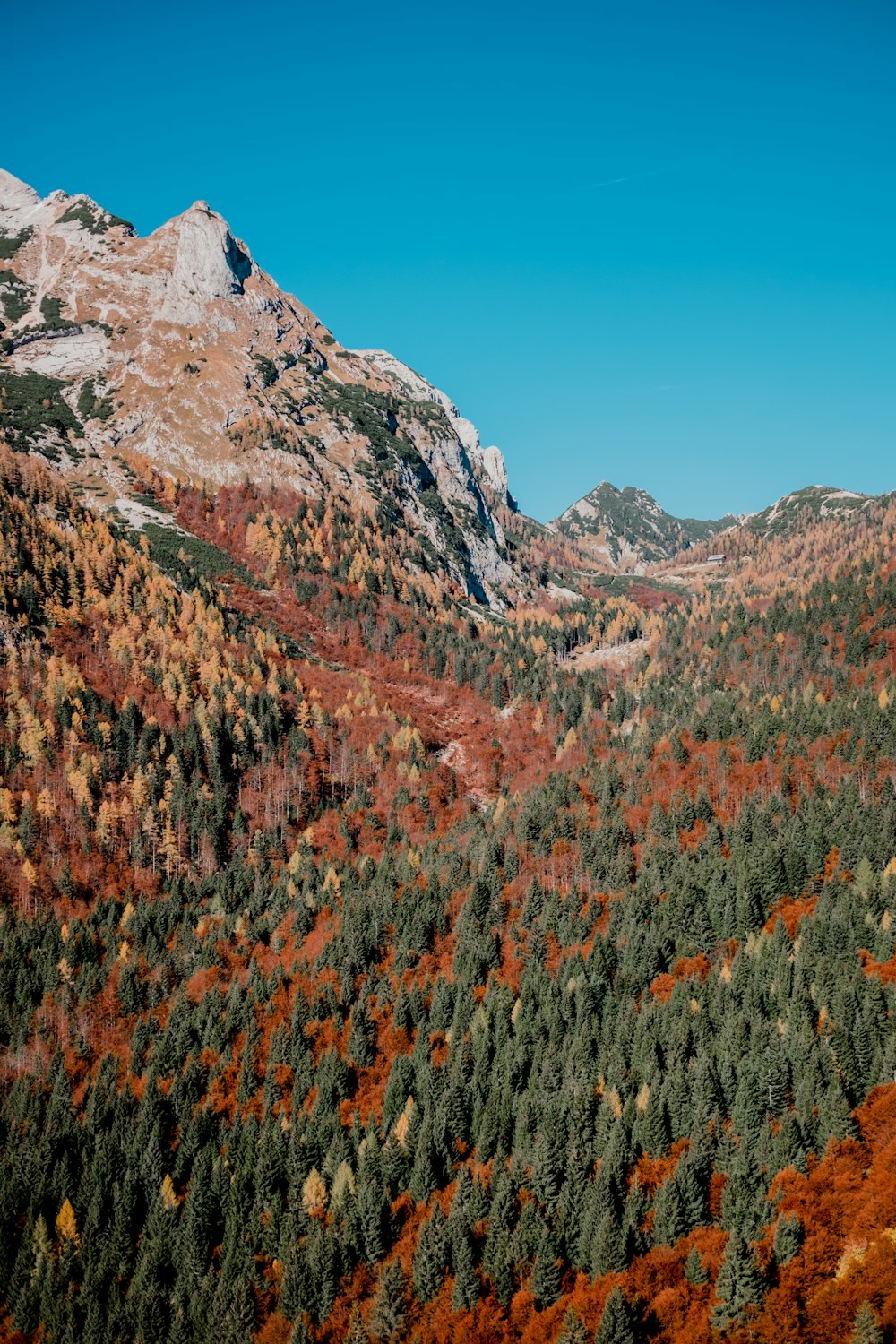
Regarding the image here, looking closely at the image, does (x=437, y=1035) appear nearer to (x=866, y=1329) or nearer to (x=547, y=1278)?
(x=547, y=1278)

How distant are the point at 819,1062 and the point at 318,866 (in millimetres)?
97226

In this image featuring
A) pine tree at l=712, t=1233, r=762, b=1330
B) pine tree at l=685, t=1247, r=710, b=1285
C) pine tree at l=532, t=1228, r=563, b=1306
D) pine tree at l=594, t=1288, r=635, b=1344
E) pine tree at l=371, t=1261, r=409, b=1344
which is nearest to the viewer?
pine tree at l=594, t=1288, r=635, b=1344

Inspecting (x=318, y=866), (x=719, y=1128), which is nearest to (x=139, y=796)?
(x=318, y=866)

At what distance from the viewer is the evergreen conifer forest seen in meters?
78.3

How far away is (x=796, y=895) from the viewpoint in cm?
12912

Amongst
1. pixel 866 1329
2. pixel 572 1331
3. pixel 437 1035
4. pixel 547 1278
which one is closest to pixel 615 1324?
pixel 572 1331

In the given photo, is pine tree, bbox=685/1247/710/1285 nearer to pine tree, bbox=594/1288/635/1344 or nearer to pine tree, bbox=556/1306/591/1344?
pine tree, bbox=594/1288/635/1344

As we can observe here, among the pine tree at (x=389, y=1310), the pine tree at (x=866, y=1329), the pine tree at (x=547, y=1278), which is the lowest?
the pine tree at (x=389, y=1310)

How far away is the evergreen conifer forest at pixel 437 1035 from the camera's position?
78312mm

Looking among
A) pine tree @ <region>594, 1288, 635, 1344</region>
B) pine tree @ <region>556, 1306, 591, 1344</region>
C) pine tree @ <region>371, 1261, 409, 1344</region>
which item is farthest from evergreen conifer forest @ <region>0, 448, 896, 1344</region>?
pine tree @ <region>371, 1261, 409, 1344</region>

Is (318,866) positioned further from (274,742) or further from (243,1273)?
(243,1273)

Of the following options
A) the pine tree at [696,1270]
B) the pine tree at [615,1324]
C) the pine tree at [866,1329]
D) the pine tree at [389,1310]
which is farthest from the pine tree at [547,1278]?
the pine tree at [866,1329]

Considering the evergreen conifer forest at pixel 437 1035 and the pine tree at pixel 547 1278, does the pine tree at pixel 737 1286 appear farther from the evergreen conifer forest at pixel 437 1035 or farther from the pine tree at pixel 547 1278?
the pine tree at pixel 547 1278

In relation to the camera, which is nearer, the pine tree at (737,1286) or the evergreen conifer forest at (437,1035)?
the pine tree at (737,1286)
